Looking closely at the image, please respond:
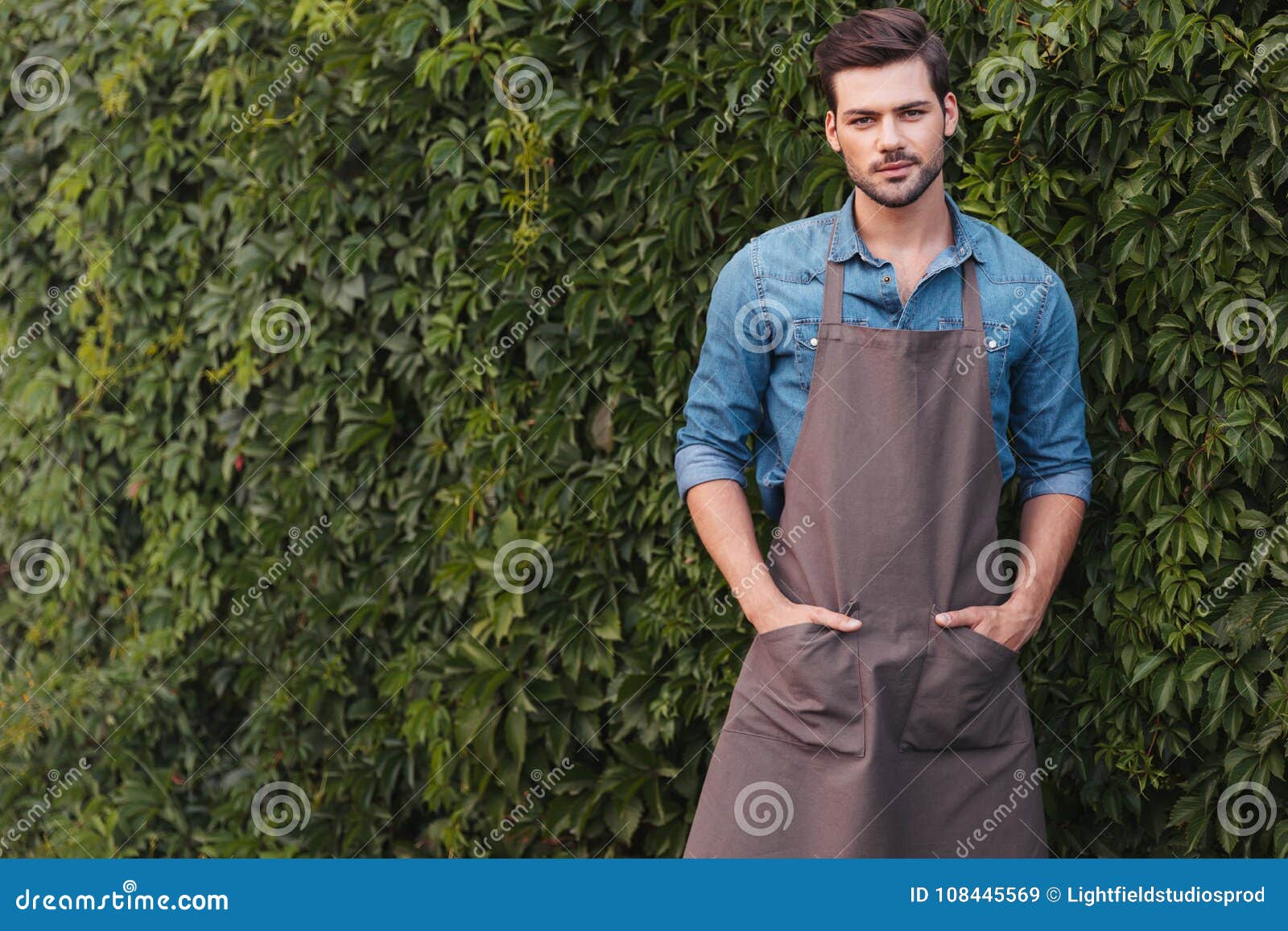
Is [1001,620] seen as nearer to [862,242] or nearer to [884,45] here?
[862,242]

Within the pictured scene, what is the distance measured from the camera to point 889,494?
2.05 metres

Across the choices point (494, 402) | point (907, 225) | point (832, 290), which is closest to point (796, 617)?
point (832, 290)

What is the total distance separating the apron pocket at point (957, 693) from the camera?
6.72ft

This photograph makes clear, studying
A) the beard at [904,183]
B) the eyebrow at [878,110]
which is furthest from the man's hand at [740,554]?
the eyebrow at [878,110]

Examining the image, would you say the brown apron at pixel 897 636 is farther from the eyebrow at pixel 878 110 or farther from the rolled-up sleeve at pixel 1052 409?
the eyebrow at pixel 878 110

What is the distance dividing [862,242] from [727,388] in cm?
34

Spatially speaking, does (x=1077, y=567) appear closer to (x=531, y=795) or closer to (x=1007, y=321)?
(x=1007, y=321)

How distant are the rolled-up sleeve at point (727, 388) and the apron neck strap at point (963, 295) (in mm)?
124

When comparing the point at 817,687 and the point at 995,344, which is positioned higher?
the point at 995,344

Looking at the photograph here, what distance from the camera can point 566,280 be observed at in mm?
3002

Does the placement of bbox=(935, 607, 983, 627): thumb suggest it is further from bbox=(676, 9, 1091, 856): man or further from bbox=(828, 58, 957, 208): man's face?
bbox=(828, 58, 957, 208): man's face

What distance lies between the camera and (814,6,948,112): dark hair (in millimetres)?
2082

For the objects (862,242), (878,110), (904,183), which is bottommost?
(862,242)

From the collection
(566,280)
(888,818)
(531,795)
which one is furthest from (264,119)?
(888,818)
